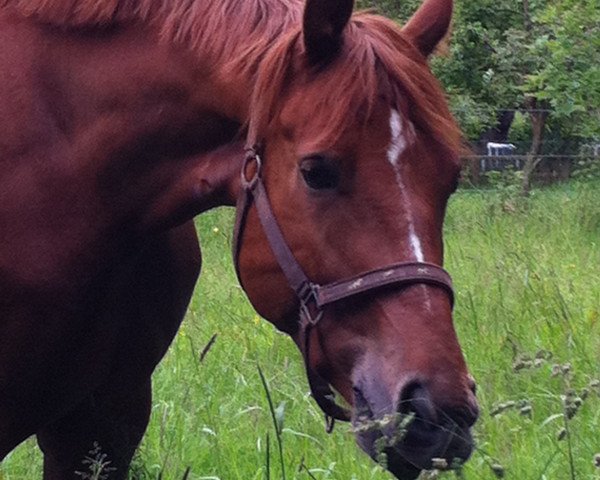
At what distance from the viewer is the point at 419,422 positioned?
2.01 metres

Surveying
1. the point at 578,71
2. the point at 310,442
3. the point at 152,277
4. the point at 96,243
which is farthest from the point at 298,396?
the point at 578,71

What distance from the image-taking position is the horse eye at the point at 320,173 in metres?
2.21

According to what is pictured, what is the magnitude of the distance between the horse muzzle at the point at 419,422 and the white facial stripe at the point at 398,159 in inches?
10.7

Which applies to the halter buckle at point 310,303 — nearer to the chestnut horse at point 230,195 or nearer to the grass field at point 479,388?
the chestnut horse at point 230,195

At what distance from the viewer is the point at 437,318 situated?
81.4 inches

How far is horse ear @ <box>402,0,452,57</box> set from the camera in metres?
2.60

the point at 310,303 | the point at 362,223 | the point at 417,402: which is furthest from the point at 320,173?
the point at 417,402

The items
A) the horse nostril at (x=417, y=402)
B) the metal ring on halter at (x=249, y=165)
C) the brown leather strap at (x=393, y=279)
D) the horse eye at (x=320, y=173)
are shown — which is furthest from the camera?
the metal ring on halter at (x=249, y=165)

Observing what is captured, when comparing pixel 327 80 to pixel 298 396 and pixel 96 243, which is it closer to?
pixel 96 243

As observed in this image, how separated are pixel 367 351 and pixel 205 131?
2.27 feet

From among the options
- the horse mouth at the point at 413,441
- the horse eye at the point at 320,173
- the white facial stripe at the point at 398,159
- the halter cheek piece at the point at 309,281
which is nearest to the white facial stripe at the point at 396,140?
the white facial stripe at the point at 398,159

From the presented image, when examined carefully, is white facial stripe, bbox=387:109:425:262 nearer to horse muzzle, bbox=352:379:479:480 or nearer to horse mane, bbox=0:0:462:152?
horse mane, bbox=0:0:462:152

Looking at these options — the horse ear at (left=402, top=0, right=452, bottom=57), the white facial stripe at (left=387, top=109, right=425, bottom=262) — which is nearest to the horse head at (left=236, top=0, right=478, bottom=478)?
the white facial stripe at (left=387, top=109, right=425, bottom=262)

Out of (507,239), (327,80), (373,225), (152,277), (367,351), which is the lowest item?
(507,239)
